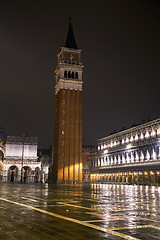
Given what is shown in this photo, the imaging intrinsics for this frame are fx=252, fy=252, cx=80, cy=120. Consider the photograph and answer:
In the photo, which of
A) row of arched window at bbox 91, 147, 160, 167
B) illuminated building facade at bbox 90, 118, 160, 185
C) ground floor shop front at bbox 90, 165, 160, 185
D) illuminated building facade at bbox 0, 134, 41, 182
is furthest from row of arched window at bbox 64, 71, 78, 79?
illuminated building facade at bbox 0, 134, 41, 182

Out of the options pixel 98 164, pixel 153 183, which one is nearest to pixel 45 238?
pixel 153 183

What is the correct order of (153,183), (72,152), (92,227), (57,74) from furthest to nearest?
(57,74), (72,152), (153,183), (92,227)

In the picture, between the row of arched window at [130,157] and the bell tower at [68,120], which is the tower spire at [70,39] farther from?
the row of arched window at [130,157]

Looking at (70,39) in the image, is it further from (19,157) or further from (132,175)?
(19,157)

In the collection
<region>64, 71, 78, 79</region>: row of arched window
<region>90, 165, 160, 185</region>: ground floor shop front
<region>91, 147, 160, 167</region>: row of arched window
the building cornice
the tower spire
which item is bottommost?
<region>90, 165, 160, 185</region>: ground floor shop front

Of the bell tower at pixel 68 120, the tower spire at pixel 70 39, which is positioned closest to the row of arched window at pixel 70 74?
the bell tower at pixel 68 120

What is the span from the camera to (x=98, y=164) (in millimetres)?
96625

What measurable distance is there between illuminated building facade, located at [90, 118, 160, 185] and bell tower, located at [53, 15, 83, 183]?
48.3 feet

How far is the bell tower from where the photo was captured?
68.2 meters

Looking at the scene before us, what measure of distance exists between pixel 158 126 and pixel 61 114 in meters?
25.8

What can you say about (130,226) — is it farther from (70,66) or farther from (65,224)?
(70,66)

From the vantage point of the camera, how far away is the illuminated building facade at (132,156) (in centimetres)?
6138

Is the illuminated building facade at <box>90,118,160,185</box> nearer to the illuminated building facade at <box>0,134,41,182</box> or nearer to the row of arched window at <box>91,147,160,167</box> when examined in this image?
the row of arched window at <box>91,147,160,167</box>

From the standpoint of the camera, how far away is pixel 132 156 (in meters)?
72.1
